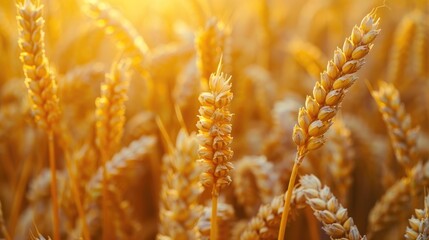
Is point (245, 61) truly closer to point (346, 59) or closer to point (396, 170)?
point (396, 170)

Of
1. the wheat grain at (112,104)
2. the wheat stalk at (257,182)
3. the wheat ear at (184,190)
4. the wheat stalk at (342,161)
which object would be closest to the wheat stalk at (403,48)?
the wheat stalk at (342,161)

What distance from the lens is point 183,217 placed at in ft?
2.58

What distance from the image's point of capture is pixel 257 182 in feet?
4.66

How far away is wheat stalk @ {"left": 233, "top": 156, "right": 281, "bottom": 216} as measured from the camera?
132cm

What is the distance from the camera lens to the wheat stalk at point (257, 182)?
132 centimetres

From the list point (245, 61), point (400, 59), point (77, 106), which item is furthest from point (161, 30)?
point (400, 59)

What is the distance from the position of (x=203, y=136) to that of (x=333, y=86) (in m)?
0.26

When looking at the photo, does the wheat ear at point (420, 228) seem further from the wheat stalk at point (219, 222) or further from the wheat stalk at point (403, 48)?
Answer: the wheat stalk at point (403, 48)

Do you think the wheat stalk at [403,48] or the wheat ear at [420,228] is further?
the wheat stalk at [403,48]

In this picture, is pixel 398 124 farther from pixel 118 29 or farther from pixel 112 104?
pixel 118 29

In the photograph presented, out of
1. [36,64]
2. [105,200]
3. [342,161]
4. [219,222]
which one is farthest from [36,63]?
[342,161]

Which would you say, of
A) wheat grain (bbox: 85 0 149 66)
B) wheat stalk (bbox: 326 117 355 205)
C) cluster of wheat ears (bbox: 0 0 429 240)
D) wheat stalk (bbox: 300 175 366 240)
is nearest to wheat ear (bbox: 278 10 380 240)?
cluster of wheat ears (bbox: 0 0 429 240)

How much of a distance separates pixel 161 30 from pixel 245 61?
2.03 ft

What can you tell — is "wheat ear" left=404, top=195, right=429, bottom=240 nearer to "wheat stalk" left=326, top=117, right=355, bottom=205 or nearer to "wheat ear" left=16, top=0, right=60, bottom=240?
"wheat stalk" left=326, top=117, right=355, bottom=205
